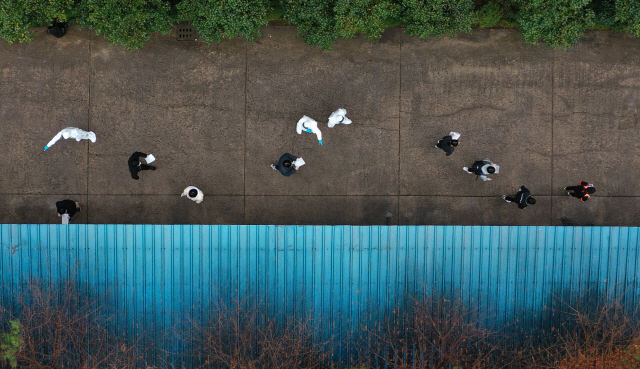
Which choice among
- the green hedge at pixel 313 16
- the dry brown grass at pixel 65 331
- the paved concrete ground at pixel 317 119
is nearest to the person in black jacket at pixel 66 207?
the paved concrete ground at pixel 317 119

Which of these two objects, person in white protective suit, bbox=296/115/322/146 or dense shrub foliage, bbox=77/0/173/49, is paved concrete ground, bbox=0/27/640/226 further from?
dense shrub foliage, bbox=77/0/173/49

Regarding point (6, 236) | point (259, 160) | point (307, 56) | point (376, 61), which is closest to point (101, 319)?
point (6, 236)

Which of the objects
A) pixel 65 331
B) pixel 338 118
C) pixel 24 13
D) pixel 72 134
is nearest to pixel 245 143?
pixel 338 118

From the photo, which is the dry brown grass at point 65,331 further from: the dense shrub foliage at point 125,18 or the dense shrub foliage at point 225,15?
the dense shrub foliage at point 225,15

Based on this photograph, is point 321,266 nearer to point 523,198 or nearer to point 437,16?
point 523,198

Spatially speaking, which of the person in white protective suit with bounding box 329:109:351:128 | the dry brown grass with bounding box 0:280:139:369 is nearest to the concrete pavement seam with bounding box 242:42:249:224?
the person in white protective suit with bounding box 329:109:351:128

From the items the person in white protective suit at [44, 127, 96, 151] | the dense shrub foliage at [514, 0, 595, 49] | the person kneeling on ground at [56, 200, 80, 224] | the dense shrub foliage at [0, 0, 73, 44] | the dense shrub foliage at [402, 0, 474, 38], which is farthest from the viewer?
the person kneeling on ground at [56, 200, 80, 224]
